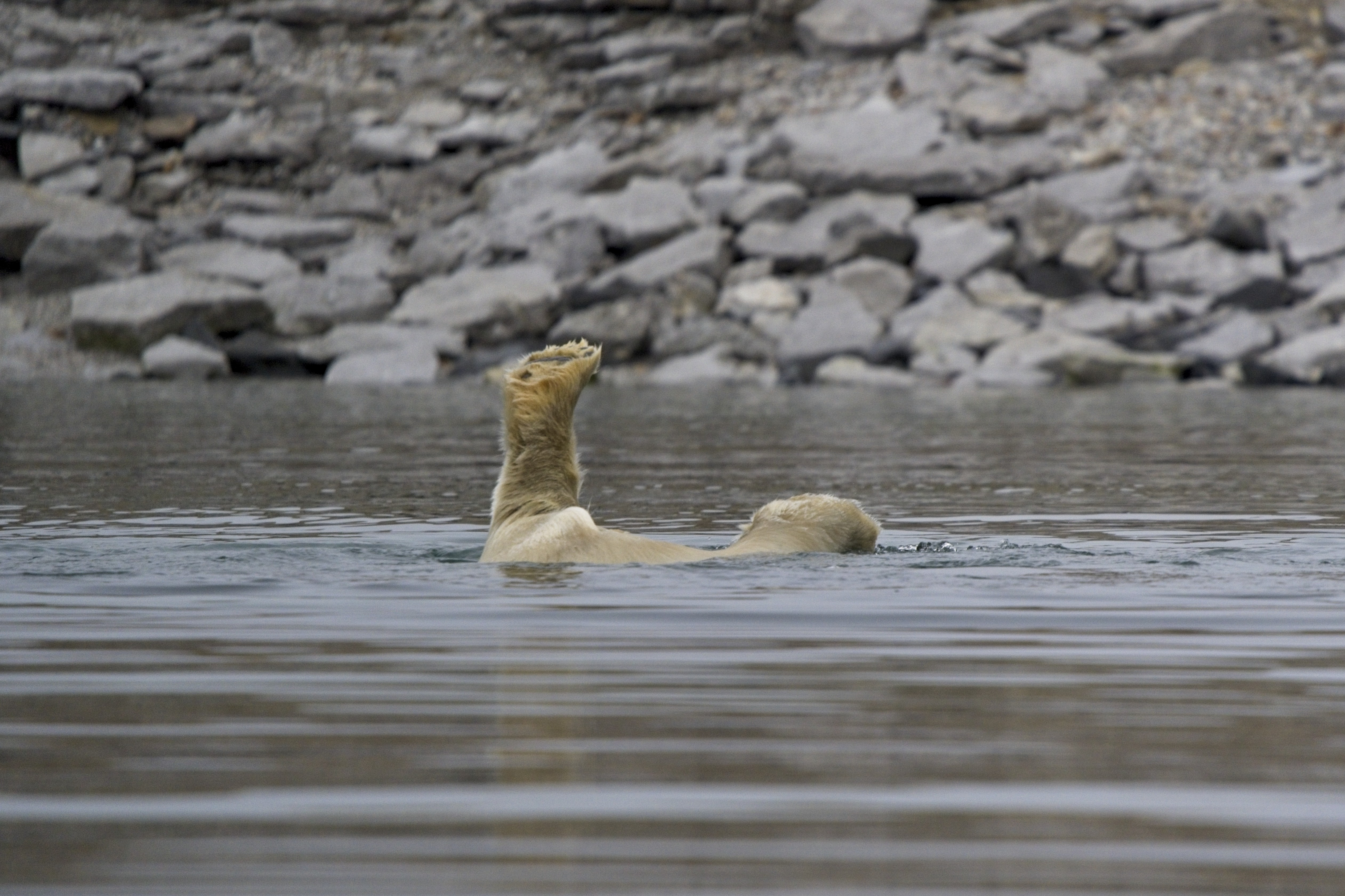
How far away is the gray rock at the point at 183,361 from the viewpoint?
31625 millimetres

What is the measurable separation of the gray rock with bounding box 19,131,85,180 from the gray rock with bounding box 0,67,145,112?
101 cm

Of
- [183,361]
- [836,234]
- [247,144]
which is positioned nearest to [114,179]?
[247,144]

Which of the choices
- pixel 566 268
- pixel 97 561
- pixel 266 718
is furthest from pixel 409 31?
pixel 266 718

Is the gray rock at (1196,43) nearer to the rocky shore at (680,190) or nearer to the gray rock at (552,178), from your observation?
the rocky shore at (680,190)

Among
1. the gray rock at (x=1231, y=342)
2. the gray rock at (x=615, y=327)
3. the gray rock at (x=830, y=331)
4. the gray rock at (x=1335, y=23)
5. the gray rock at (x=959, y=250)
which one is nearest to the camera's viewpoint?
the gray rock at (x=1231, y=342)

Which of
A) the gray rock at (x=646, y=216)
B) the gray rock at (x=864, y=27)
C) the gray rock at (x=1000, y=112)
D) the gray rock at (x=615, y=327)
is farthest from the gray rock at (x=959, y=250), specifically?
the gray rock at (x=864, y=27)

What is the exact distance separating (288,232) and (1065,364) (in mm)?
16734

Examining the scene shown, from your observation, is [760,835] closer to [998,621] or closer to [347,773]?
[347,773]

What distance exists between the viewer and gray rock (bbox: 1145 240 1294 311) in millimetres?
30766

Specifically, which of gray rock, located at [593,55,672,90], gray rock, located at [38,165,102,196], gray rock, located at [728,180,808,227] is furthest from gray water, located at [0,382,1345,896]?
gray rock, located at [593,55,672,90]

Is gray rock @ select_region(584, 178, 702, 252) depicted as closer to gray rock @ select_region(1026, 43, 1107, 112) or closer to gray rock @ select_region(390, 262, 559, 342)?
gray rock @ select_region(390, 262, 559, 342)

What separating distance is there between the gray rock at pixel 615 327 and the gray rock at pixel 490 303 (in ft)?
1.73

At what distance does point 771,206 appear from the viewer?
3488 cm

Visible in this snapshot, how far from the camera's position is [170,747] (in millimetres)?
3732
